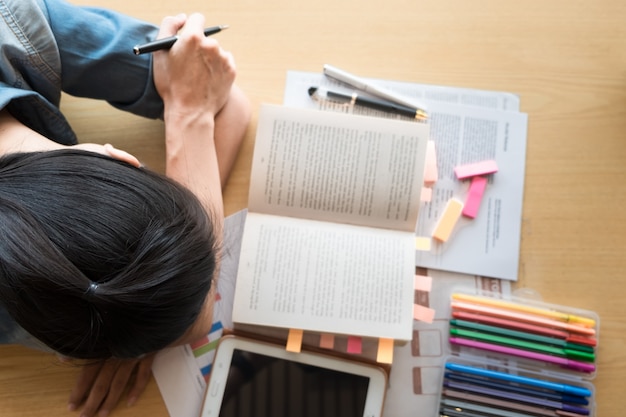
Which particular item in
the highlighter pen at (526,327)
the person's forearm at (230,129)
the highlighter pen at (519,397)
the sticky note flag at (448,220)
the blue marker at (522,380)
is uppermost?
the person's forearm at (230,129)

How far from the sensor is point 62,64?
2.01 ft

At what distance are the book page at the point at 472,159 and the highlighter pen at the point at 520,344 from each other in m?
0.08

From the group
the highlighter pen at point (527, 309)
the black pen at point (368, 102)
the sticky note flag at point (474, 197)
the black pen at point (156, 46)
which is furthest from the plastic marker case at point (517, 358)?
the black pen at point (156, 46)

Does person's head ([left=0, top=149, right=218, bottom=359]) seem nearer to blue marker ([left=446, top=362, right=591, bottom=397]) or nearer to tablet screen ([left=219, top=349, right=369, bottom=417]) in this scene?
tablet screen ([left=219, top=349, right=369, bottom=417])

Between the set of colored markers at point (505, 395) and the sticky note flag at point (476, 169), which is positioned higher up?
the sticky note flag at point (476, 169)

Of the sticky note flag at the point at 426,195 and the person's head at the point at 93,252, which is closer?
the person's head at the point at 93,252

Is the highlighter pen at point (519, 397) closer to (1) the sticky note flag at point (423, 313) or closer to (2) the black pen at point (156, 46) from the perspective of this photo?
(1) the sticky note flag at point (423, 313)

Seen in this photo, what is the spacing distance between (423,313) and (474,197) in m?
0.17

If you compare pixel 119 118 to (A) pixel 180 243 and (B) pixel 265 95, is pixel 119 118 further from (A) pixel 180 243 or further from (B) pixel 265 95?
(A) pixel 180 243

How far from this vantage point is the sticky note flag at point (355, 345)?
658 mm

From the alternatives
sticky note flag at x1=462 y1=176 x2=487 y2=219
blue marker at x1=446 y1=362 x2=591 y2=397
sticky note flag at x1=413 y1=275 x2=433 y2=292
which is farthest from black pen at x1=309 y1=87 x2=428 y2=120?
blue marker at x1=446 y1=362 x2=591 y2=397

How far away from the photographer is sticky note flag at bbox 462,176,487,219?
0.70 meters

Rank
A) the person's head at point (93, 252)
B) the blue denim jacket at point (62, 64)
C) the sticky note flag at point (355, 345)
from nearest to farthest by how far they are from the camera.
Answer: the person's head at point (93, 252), the blue denim jacket at point (62, 64), the sticky note flag at point (355, 345)

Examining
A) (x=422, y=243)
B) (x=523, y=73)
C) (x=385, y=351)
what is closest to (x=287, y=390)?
(x=385, y=351)
